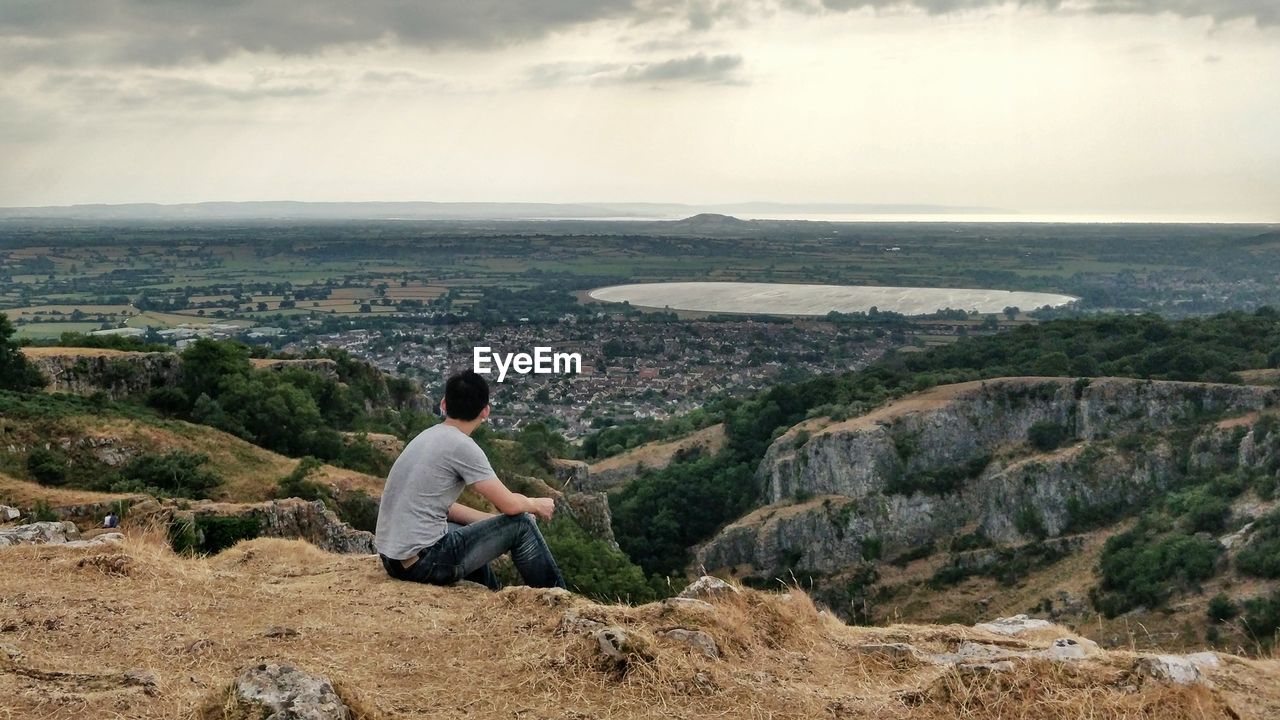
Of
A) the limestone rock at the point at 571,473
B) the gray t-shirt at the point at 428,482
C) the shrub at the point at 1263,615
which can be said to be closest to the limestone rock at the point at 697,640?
the gray t-shirt at the point at 428,482

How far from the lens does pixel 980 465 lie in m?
52.3

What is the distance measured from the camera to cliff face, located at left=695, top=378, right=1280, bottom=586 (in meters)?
47.2

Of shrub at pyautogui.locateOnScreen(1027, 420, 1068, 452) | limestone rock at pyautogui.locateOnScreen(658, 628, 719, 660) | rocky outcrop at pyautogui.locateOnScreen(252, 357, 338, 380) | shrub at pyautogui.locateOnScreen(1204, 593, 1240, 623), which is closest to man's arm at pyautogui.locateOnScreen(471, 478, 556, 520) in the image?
limestone rock at pyautogui.locateOnScreen(658, 628, 719, 660)

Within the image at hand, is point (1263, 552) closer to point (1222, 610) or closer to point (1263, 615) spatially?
point (1222, 610)

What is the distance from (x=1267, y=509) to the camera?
3791 cm

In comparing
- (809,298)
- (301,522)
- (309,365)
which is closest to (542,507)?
(301,522)

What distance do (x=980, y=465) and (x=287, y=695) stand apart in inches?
1991

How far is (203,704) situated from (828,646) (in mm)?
4295

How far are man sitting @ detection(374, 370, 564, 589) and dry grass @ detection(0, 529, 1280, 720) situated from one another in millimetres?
285

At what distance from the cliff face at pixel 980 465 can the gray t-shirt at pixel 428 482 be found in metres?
39.7

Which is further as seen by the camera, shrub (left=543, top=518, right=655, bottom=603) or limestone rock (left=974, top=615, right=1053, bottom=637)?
shrub (left=543, top=518, right=655, bottom=603)

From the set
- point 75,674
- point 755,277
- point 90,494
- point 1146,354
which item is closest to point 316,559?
point 75,674

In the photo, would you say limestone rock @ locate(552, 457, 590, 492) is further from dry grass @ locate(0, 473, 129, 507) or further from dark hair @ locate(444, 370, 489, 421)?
dark hair @ locate(444, 370, 489, 421)

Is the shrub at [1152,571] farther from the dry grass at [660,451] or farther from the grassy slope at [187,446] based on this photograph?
the dry grass at [660,451]
